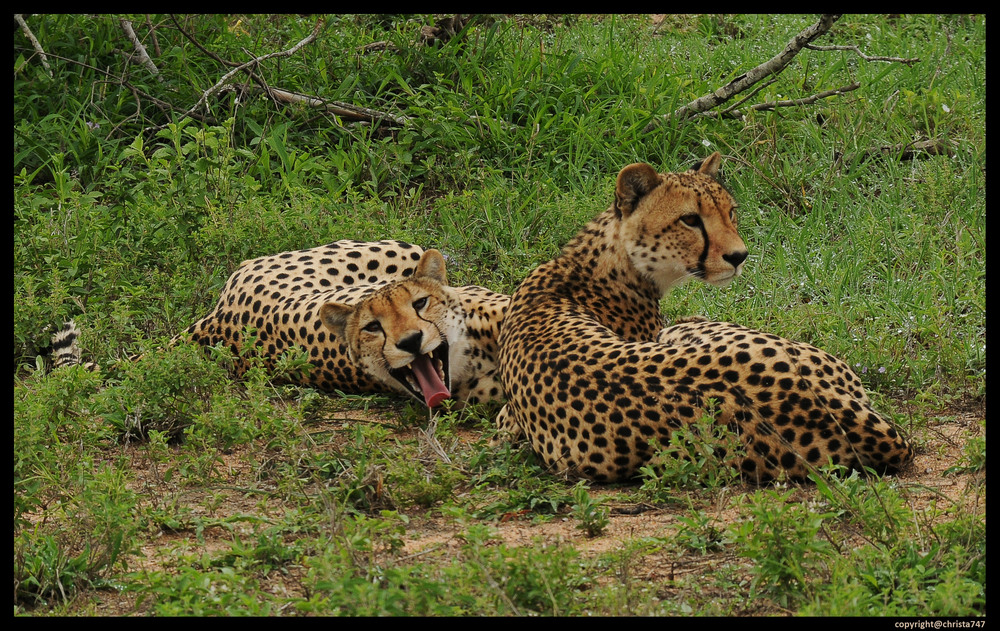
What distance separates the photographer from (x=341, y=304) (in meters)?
4.47

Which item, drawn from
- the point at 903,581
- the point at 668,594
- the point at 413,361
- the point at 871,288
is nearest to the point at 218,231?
the point at 413,361

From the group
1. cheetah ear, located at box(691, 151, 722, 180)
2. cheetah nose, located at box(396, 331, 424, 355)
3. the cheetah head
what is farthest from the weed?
cheetah ear, located at box(691, 151, 722, 180)

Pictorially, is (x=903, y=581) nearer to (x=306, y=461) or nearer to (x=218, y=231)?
(x=306, y=461)

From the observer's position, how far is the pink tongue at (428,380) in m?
4.50

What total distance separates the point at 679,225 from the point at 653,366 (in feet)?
2.91

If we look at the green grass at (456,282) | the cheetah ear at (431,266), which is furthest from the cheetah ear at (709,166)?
the cheetah ear at (431,266)

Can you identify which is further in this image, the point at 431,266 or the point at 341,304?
the point at 431,266

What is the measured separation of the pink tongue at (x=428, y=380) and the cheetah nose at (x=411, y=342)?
0.38 feet

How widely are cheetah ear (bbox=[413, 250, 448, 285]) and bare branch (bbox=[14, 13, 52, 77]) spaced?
3556mm

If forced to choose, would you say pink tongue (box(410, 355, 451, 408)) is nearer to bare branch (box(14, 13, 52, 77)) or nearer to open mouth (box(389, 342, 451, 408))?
open mouth (box(389, 342, 451, 408))

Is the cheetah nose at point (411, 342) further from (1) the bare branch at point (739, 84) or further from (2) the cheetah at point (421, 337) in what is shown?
(1) the bare branch at point (739, 84)

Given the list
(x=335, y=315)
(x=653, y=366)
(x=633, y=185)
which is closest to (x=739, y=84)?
(x=633, y=185)

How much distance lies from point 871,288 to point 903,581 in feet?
9.01

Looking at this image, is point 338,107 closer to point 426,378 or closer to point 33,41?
point 33,41
